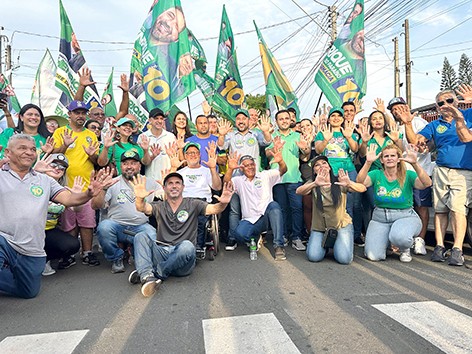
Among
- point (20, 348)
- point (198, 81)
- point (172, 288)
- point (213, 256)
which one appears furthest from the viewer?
point (198, 81)

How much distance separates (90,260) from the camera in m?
5.09

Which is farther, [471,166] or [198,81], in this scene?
[198,81]

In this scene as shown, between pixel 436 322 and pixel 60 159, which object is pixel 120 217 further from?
pixel 436 322

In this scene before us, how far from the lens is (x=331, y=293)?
3650 millimetres

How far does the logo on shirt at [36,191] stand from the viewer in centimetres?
381

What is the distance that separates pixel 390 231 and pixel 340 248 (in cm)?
73

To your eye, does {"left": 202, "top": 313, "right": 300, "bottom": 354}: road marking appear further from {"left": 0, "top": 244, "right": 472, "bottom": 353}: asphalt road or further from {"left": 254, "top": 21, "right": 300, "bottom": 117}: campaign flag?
{"left": 254, "top": 21, "right": 300, "bottom": 117}: campaign flag

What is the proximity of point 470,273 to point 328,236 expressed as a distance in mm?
1662

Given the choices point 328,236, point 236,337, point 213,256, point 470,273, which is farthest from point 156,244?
point 470,273

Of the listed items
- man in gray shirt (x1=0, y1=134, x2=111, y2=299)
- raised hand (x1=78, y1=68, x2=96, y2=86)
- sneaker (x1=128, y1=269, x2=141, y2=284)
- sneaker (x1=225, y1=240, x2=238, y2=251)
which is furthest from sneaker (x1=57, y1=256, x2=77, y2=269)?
raised hand (x1=78, y1=68, x2=96, y2=86)

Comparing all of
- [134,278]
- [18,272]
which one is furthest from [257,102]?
[18,272]

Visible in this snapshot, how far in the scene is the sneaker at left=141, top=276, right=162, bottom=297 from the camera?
3678 mm

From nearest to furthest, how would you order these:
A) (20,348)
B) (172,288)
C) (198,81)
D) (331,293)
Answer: (20,348) < (331,293) < (172,288) < (198,81)

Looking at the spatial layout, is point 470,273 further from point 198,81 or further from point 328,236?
point 198,81
